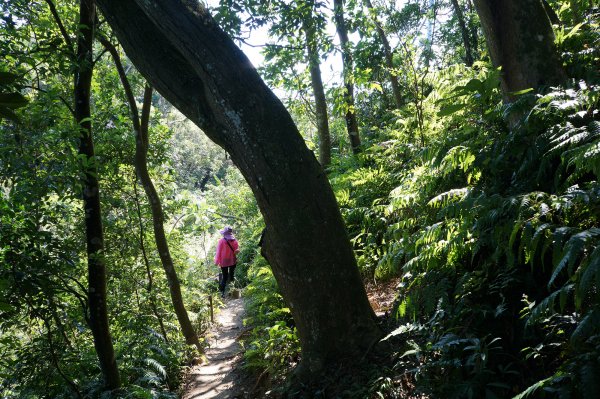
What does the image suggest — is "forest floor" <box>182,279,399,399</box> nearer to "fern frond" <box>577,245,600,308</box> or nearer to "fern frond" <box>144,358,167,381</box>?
"fern frond" <box>144,358,167,381</box>

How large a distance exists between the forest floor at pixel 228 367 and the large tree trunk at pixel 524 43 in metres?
2.55

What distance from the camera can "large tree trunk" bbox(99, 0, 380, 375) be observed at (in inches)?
149

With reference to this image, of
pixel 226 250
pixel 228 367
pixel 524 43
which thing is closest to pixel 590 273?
pixel 524 43

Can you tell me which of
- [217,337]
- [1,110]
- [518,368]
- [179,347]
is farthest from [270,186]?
[217,337]

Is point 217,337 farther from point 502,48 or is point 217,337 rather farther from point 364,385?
point 502,48

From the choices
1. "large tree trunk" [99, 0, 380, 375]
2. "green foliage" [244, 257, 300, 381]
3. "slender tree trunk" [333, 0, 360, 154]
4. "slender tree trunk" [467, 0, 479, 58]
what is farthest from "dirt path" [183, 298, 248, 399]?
"slender tree trunk" [467, 0, 479, 58]

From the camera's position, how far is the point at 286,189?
3.80 meters

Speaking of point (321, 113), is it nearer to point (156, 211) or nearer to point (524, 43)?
point (156, 211)

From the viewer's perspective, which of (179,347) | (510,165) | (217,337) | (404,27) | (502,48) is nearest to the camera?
(510,165)

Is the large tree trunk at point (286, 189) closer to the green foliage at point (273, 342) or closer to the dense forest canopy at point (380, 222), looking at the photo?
the dense forest canopy at point (380, 222)

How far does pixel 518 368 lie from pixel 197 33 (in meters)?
3.56

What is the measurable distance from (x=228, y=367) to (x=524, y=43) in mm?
6056

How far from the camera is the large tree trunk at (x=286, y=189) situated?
379cm

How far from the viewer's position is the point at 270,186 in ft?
12.5
